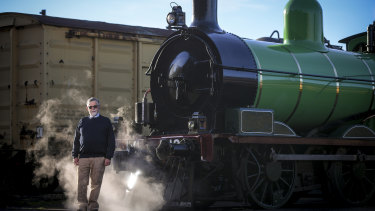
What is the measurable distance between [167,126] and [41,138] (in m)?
3.38

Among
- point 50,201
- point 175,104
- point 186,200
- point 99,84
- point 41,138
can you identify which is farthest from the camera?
point 99,84

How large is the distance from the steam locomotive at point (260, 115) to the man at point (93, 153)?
1.04m

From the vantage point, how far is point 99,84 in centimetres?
1373

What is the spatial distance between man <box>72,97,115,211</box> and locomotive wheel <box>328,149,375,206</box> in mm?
3963

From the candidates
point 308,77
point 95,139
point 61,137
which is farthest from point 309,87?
point 61,137

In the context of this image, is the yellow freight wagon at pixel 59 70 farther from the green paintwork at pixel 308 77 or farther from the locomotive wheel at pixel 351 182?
the locomotive wheel at pixel 351 182

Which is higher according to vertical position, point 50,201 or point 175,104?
point 175,104

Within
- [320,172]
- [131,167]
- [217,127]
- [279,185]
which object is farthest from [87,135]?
[320,172]

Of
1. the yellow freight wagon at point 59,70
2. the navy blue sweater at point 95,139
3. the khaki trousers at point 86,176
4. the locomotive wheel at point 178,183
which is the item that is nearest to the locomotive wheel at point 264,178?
the locomotive wheel at point 178,183

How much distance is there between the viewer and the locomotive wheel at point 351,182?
10516 millimetres

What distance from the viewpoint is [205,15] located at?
1016 cm

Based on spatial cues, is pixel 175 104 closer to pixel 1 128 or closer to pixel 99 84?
pixel 99 84

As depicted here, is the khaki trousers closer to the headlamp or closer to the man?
the man

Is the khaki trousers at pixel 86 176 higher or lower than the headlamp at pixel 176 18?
lower
